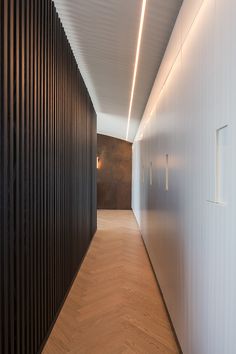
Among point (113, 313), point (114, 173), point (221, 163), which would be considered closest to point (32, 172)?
point (221, 163)

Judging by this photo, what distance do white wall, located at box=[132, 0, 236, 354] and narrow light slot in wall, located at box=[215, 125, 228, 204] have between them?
0.02 meters

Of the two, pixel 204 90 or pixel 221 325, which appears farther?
pixel 204 90

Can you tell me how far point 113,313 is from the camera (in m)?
3.96

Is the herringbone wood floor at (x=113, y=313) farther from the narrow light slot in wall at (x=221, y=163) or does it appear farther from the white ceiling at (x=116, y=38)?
the white ceiling at (x=116, y=38)

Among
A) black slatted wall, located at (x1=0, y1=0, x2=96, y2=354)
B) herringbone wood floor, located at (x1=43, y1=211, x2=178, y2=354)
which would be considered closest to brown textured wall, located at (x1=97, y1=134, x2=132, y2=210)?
herringbone wood floor, located at (x1=43, y1=211, x2=178, y2=354)

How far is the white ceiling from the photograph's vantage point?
3.63m

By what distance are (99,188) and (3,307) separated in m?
14.7

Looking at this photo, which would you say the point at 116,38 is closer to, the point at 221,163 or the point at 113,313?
the point at 221,163

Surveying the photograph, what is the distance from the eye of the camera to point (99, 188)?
55.3 feet

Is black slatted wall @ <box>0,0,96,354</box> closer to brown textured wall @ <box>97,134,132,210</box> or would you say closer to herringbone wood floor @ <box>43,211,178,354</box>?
herringbone wood floor @ <box>43,211,178,354</box>

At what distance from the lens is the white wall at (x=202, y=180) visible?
1758 millimetres

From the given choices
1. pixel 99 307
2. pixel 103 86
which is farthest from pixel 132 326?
pixel 103 86

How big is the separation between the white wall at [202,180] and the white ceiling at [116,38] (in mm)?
357

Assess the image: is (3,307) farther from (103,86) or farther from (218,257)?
(103,86)
